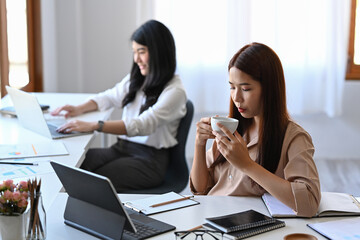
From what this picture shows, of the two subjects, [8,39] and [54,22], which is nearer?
[8,39]

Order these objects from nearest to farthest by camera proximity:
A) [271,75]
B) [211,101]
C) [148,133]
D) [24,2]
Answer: [271,75] < [148,133] < [24,2] < [211,101]

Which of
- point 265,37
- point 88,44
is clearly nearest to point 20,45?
point 88,44

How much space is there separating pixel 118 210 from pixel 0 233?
0.29 m

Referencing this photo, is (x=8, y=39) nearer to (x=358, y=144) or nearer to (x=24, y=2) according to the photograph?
(x=24, y=2)

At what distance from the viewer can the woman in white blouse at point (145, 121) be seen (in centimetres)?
253

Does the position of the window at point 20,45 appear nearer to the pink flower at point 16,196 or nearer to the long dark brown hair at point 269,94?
the long dark brown hair at point 269,94

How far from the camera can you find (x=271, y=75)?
1663 mm

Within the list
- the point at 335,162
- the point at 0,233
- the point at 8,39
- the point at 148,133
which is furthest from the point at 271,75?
the point at 335,162

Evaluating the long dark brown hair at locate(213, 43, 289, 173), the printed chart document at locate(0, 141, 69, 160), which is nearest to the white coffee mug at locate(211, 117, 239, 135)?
the long dark brown hair at locate(213, 43, 289, 173)

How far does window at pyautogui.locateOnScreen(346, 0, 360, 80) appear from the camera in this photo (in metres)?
4.40

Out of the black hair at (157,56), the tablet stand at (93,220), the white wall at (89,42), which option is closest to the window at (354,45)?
the white wall at (89,42)

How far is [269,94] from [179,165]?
1.03m

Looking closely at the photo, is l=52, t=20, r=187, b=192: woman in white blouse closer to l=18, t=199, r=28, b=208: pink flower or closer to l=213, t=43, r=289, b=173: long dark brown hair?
l=213, t=43, r=289, b=173: long dark brown hair

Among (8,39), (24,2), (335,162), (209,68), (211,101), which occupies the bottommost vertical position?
(335,162)
